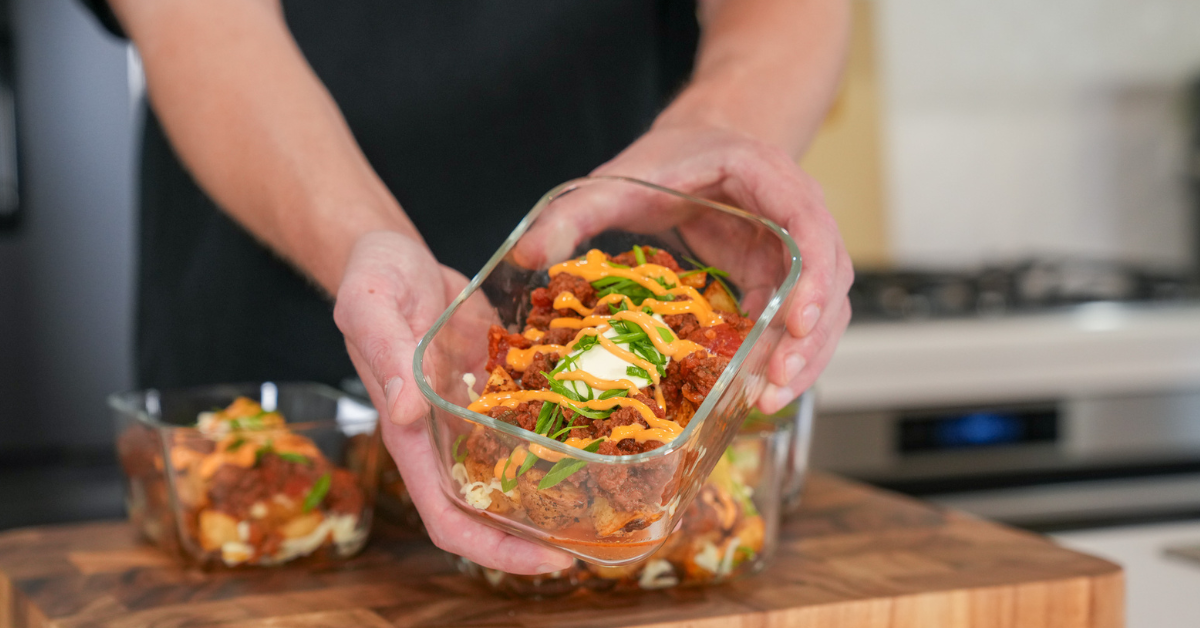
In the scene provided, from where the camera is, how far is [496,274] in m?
0.70

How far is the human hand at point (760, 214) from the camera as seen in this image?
687 mm

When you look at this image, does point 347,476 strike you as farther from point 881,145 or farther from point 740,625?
point 881,145

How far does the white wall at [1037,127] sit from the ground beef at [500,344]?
86.1 inches

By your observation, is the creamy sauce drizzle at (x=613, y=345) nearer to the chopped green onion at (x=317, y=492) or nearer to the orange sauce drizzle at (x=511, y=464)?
the orange sauce drizzle at (x=511, y=464)

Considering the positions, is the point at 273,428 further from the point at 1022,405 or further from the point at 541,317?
the point at 1022,405

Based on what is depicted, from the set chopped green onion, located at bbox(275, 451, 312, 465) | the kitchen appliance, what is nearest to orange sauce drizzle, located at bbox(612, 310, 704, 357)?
chopped green onion, located at bbox(275, 451, 312, 465)

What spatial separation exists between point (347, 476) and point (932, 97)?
2.24 metres

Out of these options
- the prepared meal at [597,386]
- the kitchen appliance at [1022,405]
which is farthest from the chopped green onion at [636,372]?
the kitchen appliance at [1022,405]

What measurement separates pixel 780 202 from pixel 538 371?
0.83 feet

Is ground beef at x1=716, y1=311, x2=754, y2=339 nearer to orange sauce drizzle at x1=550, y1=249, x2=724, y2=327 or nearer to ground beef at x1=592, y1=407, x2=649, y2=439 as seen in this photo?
orange sauce drizzle at x1=550, y1=249, x2=724, y2=327

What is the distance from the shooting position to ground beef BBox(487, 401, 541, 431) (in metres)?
0.58

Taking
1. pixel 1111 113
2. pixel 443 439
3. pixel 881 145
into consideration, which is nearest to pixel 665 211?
pixel 443 439

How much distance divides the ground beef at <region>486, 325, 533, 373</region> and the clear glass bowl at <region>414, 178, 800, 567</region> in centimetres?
1

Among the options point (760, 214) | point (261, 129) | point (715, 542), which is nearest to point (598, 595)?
point (715, 542)
